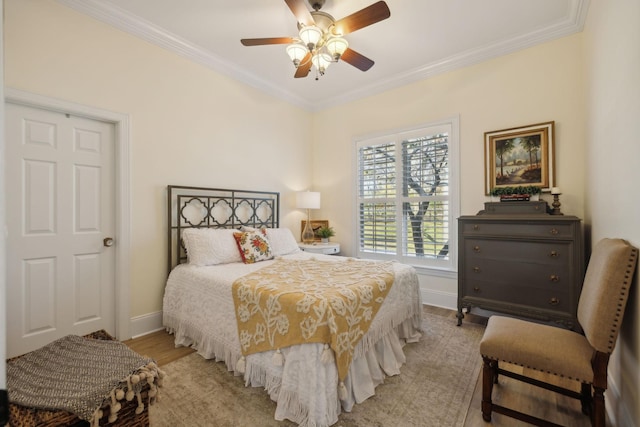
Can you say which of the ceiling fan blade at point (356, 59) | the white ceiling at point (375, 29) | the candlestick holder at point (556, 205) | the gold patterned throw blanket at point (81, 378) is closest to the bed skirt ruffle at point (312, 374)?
the gold patterned throw blanket at point (81, 378)

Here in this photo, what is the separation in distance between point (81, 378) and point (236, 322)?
0.89 meters

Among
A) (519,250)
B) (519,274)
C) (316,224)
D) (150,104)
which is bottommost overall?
(519,274)

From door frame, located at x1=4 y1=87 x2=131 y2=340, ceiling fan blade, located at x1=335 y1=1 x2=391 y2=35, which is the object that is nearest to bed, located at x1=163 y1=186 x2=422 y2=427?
door frame, located at x1=4 y1=87 x2=131 y2=340

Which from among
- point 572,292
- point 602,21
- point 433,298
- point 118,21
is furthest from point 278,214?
point 602,21

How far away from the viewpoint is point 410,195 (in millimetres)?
3844

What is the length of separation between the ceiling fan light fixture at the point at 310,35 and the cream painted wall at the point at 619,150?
1760 mm

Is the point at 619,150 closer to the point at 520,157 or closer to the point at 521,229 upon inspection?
the point at 521,229

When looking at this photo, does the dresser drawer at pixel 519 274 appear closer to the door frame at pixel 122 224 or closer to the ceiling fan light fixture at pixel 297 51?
the ceiling fan light fixture at pixel 297 51

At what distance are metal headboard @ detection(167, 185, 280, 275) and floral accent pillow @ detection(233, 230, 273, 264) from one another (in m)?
0.53

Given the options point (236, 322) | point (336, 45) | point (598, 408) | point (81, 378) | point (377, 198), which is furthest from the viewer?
point (377, 198)

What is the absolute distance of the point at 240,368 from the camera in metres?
1.94

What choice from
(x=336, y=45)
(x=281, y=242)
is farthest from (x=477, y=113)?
(x=281, y=242)

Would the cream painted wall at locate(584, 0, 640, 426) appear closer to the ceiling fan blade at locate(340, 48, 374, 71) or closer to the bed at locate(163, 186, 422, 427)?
the bed at locate(163, 186, 422, 427)

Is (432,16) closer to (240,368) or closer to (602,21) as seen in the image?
(602,21)
